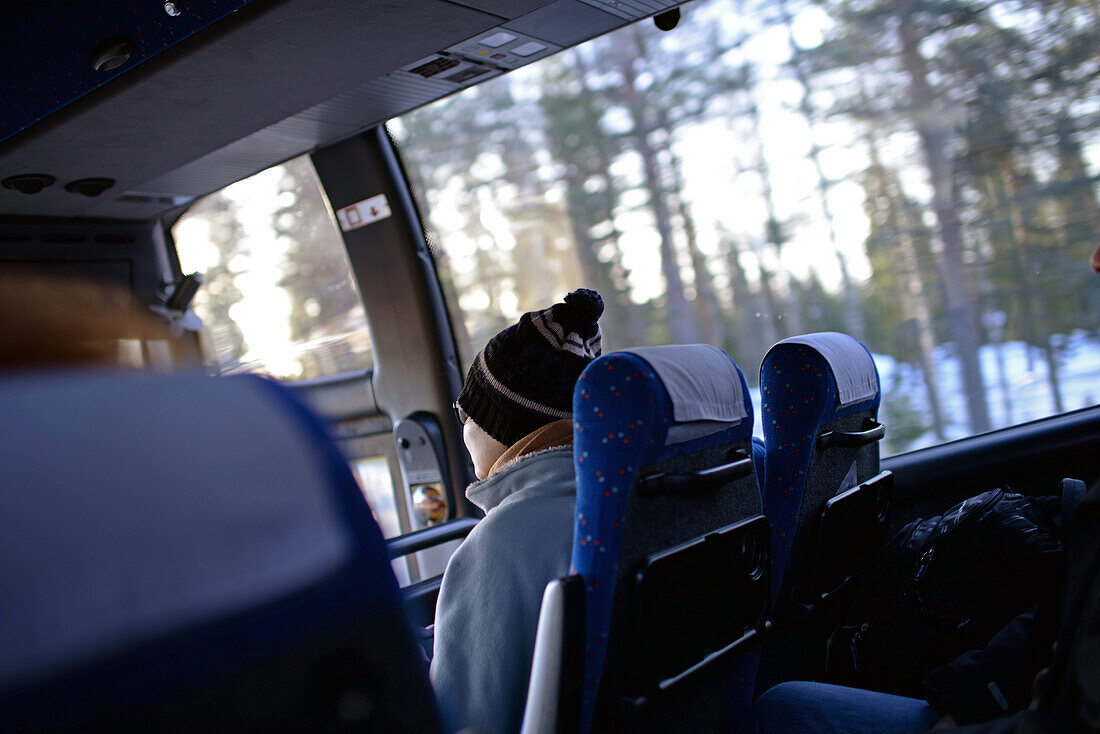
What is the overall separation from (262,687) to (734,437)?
1.18 meters

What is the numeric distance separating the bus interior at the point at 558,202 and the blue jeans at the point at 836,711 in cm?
17

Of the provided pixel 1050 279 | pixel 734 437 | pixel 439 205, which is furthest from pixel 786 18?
pixel 734 437

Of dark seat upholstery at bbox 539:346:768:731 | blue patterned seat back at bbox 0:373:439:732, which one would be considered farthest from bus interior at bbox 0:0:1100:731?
blue patterned seat back at bbox 0:373:439:732

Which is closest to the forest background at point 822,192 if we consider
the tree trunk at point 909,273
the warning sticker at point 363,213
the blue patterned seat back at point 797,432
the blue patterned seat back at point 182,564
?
the tree trunk at point 909,273

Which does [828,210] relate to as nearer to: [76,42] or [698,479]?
[698,479]

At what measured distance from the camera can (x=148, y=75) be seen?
224 cm

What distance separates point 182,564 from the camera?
0.55 m

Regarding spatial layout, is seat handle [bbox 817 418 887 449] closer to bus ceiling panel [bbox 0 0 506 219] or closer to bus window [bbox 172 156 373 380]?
bus ceiling panel [bbox 0 0 506 219]

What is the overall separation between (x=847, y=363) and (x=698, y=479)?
29.1 inches

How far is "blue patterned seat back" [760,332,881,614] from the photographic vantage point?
6.17ft

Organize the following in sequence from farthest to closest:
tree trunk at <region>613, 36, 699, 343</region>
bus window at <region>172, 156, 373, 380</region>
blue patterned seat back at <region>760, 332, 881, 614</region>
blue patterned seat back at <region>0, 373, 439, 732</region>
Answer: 1. bus window at <region>172, 156, 373, 380</region>
2. tree trunk at <region>613, 36, 699, 343</region>
3. blue patterned seat back at <region>760, 332, 881, 614</region>
4. blue patterned seat back at <region>0, 373, 439, 732</region>

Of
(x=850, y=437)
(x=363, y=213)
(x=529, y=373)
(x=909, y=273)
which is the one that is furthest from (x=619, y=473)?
(x=363, y=213)

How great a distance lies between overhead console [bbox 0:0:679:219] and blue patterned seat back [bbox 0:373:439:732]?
165 centimetres

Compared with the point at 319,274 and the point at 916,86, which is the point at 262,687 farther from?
the point at 319,274
